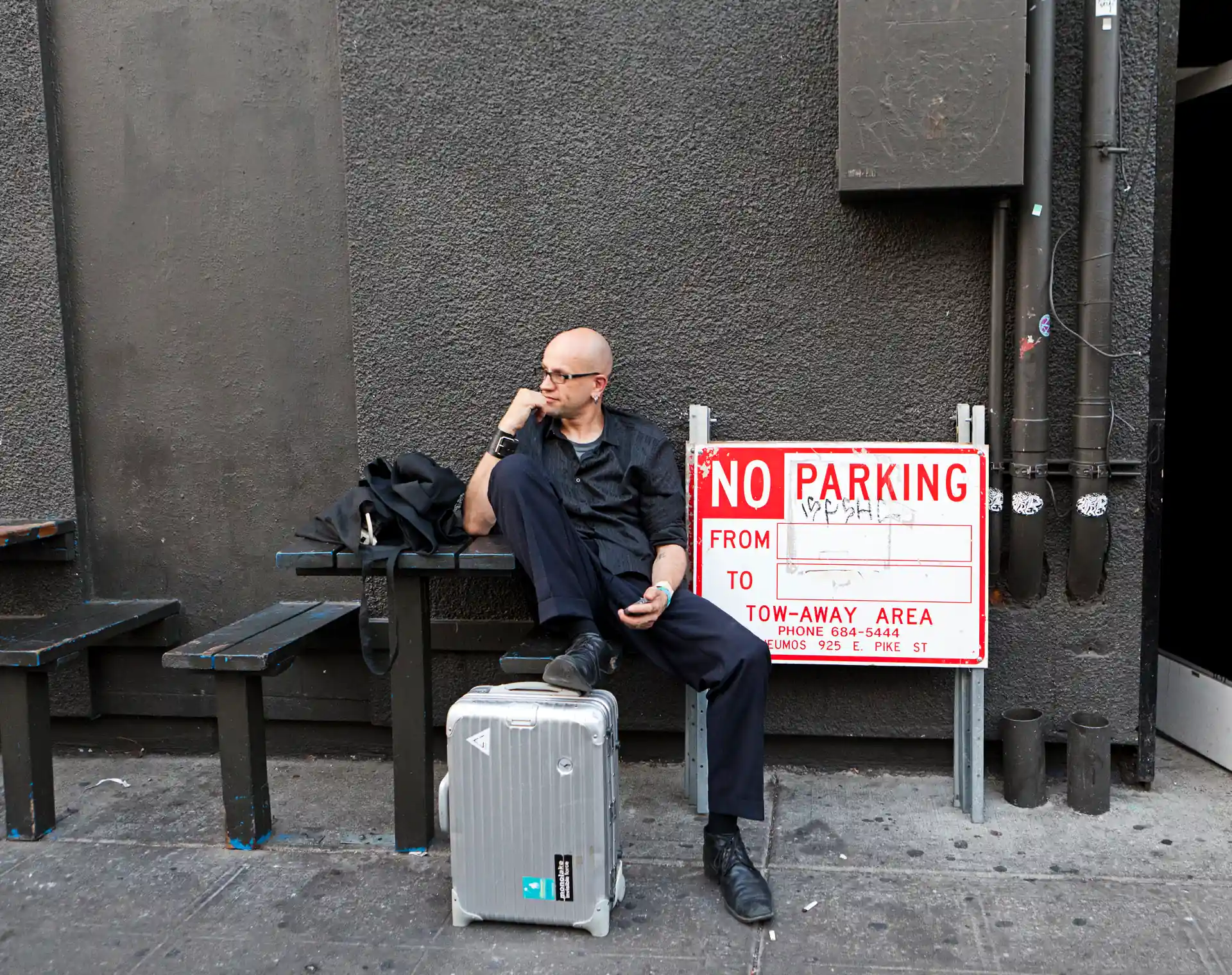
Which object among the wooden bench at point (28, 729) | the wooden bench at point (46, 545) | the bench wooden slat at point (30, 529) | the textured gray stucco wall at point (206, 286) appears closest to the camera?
the wooden bench at point (28, 729)

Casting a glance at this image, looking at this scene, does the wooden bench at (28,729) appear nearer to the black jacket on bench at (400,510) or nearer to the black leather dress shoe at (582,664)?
the black jacket on bench at (400,510)

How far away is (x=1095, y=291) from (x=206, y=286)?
3.20 metres

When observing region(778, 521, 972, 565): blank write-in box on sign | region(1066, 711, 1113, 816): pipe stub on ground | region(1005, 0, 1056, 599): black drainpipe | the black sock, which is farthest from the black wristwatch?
region(1066, 711, 1113, 816): pipe stub on ground

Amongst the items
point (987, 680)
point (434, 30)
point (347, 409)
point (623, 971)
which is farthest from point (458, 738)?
point (434, 30)

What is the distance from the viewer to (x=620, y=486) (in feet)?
11.4

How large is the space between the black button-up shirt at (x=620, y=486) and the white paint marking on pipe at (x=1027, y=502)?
1129 millimetres

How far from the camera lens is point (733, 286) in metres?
3.75

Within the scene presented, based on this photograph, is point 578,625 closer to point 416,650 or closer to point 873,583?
point 416,650

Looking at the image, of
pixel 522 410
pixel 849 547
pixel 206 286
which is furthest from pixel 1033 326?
pixel 206 286

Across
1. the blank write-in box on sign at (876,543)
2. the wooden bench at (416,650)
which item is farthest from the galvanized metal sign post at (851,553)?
the wooden bench at (416,650)

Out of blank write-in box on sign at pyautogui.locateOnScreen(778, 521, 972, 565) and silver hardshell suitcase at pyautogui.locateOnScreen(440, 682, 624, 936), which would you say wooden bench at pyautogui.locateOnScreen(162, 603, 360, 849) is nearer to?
silver hardshell suitcase at pyautogui.locateOnScreen(440, 682, 624, 936)

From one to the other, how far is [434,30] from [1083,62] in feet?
7.24

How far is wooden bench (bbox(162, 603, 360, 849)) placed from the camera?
3275 mm

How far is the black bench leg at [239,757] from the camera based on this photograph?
3.36m
